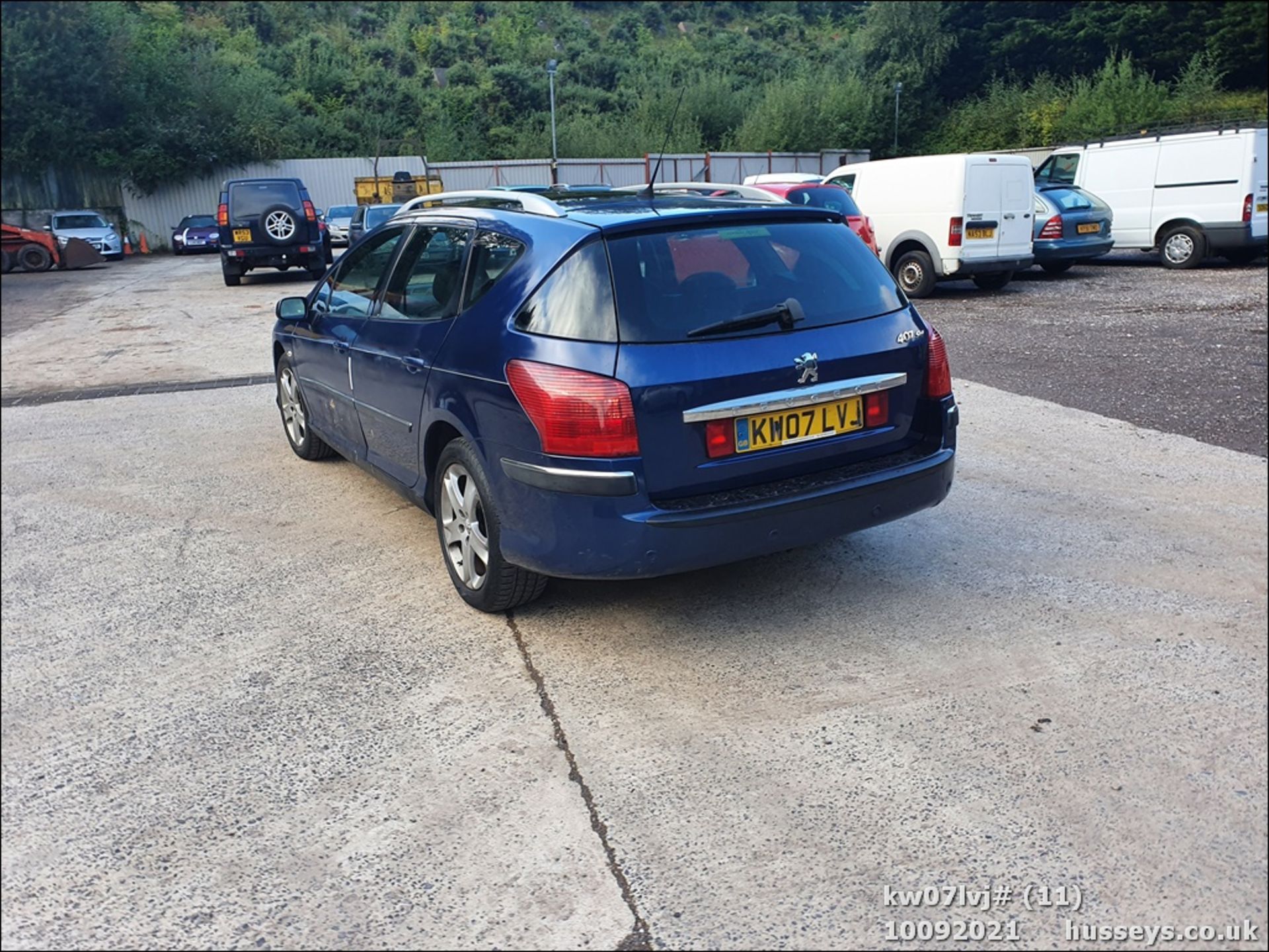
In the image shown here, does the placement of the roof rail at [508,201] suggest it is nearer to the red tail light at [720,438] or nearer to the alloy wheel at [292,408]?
the red tail light at [720,438]

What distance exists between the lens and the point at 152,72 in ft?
8.56

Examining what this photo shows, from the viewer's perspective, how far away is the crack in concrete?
227 cm

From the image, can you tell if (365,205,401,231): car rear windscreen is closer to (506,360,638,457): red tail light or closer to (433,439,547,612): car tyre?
(433,439,547,612): car tyre

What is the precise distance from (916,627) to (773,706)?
2.73ft

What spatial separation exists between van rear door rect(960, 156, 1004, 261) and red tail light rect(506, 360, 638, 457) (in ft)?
37.0

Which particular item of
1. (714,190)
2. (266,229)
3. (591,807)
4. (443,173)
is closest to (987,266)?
(714,190)

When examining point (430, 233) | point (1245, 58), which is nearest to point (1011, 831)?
point (1245, 58)

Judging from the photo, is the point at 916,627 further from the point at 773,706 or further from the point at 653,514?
the point at 653,514

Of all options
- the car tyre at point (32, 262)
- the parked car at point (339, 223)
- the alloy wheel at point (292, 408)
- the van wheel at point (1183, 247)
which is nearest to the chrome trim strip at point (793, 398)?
the car tyre at point (32, 262)

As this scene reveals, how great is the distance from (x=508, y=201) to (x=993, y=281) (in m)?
11.9

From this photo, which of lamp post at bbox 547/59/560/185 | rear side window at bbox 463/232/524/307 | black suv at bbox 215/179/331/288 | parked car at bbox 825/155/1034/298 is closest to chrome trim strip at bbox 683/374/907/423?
rear side window at bbox 463/232/524/307

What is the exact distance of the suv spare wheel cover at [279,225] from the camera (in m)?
18.5

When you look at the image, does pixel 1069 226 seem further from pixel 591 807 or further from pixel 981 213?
pixel 591 807

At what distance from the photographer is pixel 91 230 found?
26.7m
